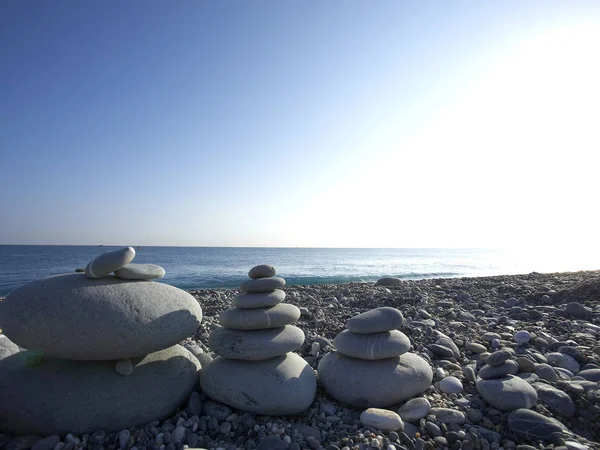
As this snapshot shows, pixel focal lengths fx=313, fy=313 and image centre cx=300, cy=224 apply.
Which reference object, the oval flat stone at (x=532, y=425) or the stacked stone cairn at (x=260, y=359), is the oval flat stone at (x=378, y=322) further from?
the oval flat stone at (x=532, y=425)

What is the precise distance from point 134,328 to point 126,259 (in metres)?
0.76

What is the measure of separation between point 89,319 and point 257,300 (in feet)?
5.62

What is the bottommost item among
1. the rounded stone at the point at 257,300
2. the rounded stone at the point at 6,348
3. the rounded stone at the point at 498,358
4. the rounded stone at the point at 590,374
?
the rounded stone at the point at 590,374

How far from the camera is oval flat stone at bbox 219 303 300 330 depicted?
3.74 metres

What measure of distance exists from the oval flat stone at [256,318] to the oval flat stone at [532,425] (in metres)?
2.45

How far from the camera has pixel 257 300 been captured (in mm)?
3826

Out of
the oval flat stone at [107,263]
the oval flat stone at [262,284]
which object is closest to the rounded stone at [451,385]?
the oval flat stone at [262,284]

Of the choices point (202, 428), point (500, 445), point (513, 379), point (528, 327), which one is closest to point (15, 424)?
point (202, 428)

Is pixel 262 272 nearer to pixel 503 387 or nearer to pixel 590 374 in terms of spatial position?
Answer: pixel 503 387

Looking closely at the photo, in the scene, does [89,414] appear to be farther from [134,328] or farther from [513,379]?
[513,379]

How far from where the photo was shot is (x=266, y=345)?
3633 mm

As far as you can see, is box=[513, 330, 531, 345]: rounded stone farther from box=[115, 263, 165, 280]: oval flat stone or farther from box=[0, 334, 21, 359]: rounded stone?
box=[0, 334, 21, 359]: rounded stone

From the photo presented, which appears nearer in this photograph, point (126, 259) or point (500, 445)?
point (500, 445)

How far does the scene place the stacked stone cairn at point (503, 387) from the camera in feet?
10.7
